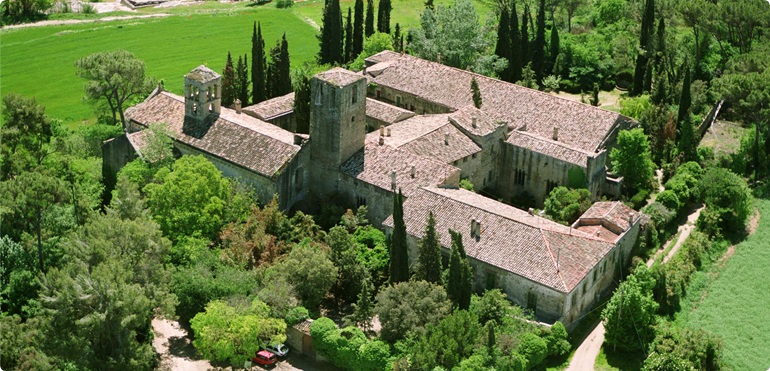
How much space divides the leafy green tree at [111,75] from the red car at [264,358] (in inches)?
1232

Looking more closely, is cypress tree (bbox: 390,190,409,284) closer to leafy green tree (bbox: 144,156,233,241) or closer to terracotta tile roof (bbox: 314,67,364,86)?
terracotta tile roof (bbox: 314,67,364,86)

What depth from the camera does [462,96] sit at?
98250mm

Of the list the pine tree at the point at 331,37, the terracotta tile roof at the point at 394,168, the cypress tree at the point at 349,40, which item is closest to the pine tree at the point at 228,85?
the pine tree at the point at 331,37

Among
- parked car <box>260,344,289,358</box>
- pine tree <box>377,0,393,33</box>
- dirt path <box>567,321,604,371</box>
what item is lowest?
dirt path <box>567,321,604,371</box>

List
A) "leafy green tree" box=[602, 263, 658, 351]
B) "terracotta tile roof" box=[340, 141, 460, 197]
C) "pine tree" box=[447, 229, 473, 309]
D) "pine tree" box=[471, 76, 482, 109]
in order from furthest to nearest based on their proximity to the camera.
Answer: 1. "pine tree" box=[471, 76, 482, 109]
2. "terracotta tile roof" box=[340, 141, 460, 197]
3. "leafy green tree" box=[602, 263, 658, 351]
4. "pine tree" box=[447, 229, 473, 309]

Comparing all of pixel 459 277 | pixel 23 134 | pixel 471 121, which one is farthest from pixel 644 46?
pixel 23 134

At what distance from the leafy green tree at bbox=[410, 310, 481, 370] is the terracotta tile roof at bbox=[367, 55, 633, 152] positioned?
90.9 ft

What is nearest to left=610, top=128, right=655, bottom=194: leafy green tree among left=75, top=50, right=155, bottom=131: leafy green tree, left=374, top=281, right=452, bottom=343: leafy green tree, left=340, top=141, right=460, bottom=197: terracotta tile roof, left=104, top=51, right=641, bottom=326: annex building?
left=104, top=51, right=641, bottom=326: annex building

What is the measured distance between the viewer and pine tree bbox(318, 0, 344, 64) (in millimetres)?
117375

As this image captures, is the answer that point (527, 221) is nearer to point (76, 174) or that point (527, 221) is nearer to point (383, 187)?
point (383, 187)

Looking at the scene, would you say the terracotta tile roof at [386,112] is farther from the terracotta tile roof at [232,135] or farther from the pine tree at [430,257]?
the pine tree at [430,257]

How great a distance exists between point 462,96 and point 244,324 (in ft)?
125

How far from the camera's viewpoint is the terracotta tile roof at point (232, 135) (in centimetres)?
8450

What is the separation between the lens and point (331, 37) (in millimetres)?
117812
